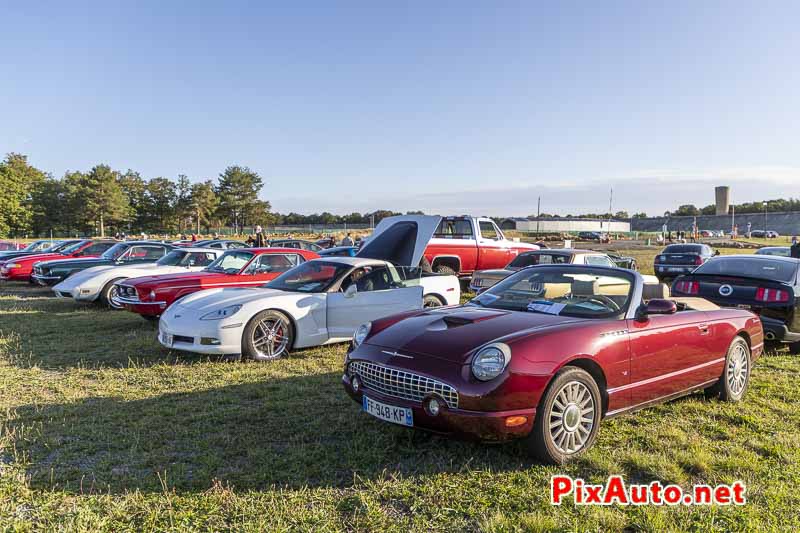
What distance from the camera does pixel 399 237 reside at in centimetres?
1211

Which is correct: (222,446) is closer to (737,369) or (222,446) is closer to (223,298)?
(223,298)

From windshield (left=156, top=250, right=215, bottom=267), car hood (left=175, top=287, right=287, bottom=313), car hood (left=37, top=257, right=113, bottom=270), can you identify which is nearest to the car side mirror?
car hood (left=175, top=287, right=287, bottom=313)

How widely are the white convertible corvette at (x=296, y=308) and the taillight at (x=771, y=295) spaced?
4.51 meters

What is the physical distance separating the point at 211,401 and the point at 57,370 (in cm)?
267

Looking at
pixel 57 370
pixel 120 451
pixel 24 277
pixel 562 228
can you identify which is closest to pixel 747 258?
pixel 120 451

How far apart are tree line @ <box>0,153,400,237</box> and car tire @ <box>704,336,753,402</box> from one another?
71335 mm

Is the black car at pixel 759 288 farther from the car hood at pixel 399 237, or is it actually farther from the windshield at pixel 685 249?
the windshield at pixel 685 249

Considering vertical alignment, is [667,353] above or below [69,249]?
below

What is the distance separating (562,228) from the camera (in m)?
115

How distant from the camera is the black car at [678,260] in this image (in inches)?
803

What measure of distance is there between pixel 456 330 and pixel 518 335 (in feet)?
1.58

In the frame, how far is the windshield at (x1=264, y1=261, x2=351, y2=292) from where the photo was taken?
27.2 ft

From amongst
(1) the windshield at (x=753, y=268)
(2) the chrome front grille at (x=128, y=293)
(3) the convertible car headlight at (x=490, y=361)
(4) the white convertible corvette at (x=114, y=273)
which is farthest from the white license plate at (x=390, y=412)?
(4) the white convertible corvette at (x=114, y=273)

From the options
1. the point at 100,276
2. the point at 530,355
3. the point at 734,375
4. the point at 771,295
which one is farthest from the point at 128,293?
the point at 771,295
